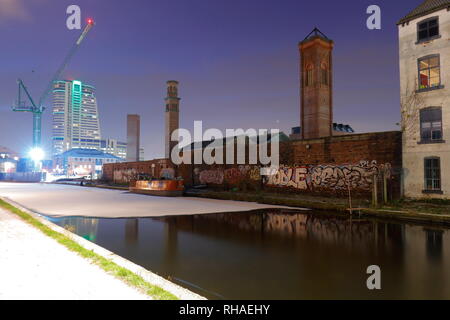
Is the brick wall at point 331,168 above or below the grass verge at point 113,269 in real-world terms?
above

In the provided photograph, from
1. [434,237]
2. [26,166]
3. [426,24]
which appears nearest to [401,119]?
[426,24]

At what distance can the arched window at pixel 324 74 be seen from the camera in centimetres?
2716

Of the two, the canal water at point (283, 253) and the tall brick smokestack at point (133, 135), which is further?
the tall brick smokestack at point (133, 135)

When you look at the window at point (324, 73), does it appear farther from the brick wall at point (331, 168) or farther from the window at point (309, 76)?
the brick wall at point (331, 168)

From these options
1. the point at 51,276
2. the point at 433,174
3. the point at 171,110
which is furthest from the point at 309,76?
the point at 51,276

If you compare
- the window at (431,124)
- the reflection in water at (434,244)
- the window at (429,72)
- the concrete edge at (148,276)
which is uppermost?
the window at (429,72)

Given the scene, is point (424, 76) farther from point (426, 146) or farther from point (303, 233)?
point (303, 233)

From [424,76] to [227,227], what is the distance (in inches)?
540

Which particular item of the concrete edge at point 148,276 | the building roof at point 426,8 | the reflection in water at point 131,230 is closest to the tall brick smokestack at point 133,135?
the reflection in water at point 131,230

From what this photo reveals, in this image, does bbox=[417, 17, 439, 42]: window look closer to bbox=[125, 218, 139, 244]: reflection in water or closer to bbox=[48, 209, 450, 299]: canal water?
bbox=[48, 209, 450, 299]: canal water

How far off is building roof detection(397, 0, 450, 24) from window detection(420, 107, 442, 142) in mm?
5147

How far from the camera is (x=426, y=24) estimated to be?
51.2ft

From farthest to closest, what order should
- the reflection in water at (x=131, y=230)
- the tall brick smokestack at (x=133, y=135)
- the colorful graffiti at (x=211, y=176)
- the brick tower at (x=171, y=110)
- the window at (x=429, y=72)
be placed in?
the tall brick smokestack at (x=133, y=135) → the brick tower at (x=171, y=110) → the colorful graffiti at (x=211, y=176) → the window at (x=429, y=72) → the reflection in water at (x=131, y=230)

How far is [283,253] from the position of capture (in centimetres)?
661
